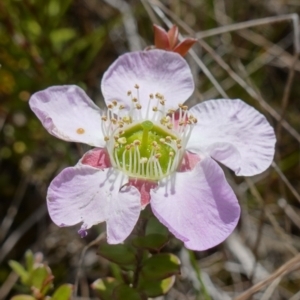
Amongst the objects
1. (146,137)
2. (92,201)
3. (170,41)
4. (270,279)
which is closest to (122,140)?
(146,137)

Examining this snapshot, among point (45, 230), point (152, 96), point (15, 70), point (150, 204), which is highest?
point (152, 96)

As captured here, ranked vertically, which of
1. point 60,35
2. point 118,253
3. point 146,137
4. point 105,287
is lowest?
point 105,287

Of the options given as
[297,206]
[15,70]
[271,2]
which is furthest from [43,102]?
[271,2]

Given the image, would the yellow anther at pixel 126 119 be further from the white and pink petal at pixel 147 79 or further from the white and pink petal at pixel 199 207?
the white and pink petal at pixel 199 207

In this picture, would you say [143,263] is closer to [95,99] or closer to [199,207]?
[199,207]

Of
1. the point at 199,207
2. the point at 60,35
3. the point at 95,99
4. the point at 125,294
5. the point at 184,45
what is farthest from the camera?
the point at 95,99

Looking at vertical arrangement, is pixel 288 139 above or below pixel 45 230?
above

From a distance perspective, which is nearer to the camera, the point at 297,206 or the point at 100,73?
the point at 297,206

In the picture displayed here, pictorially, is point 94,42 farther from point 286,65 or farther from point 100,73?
point 286,65
